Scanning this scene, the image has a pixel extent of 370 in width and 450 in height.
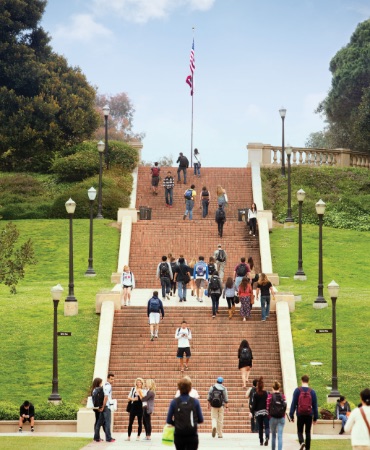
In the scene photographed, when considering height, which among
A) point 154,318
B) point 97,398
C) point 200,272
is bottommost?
point 97,398

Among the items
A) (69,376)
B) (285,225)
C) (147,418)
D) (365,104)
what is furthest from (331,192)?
(147,418)

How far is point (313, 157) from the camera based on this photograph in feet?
225

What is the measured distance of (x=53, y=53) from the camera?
7425 cm

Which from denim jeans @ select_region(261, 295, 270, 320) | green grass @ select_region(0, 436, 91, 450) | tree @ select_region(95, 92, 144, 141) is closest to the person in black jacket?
green grass @ select_region(0, 436, 91, 450)

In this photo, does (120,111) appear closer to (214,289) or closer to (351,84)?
(351,84)

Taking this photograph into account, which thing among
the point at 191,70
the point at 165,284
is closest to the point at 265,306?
the point at 165,284

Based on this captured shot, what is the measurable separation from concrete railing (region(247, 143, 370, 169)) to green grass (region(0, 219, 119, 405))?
14841 millimetres

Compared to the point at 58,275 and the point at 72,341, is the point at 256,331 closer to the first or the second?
the point at 72,341

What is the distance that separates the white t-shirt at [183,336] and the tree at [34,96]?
3531 cm

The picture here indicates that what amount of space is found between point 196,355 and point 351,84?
45.3 meters

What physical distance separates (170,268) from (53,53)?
118 feet

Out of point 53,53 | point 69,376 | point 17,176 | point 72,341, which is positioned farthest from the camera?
point 53,53

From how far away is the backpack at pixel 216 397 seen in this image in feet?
90.6

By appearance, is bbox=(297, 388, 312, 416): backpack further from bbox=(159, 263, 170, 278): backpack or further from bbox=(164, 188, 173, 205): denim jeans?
bbox=(164, 188, 173, 205): denim jeans
